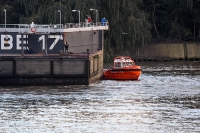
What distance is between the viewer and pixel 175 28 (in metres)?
110

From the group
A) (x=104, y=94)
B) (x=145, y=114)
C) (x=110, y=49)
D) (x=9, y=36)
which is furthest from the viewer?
(x=110, y=49)

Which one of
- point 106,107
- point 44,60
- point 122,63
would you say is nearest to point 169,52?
point 122,63

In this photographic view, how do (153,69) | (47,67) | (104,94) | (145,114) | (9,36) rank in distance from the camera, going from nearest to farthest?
(145,114)
(104,94)
(47,67)
(9,36)
(153,69)

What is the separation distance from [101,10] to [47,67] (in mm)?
27603

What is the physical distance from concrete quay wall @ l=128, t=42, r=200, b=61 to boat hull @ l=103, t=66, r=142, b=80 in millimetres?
25621

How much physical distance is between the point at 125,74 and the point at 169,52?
29871 mm

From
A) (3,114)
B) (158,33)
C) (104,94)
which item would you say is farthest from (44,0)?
(3,114)

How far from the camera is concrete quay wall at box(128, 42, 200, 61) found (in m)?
105

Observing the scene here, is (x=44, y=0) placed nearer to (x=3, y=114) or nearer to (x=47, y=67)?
(x=47, y=67)

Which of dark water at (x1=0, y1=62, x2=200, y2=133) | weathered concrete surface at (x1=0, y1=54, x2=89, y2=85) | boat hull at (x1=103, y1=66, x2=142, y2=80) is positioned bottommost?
dark water at (x1=0, y1=62, x2=200, y2=133)

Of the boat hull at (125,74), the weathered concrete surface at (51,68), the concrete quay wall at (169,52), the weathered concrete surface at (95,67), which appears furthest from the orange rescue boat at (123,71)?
the concrete quay wall at (169,52)

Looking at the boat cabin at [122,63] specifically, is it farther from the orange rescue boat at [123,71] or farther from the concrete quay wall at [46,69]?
the concrete quay wall at [46,69]

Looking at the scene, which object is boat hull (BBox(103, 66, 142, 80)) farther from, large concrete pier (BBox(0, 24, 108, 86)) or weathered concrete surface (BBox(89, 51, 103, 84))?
large concrete pier (BBox(0, 24, 108, 86))

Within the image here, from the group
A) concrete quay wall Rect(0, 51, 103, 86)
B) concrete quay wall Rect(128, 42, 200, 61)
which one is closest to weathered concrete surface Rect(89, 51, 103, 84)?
concrete quay wall Rect(0, 51, 103, 86)
